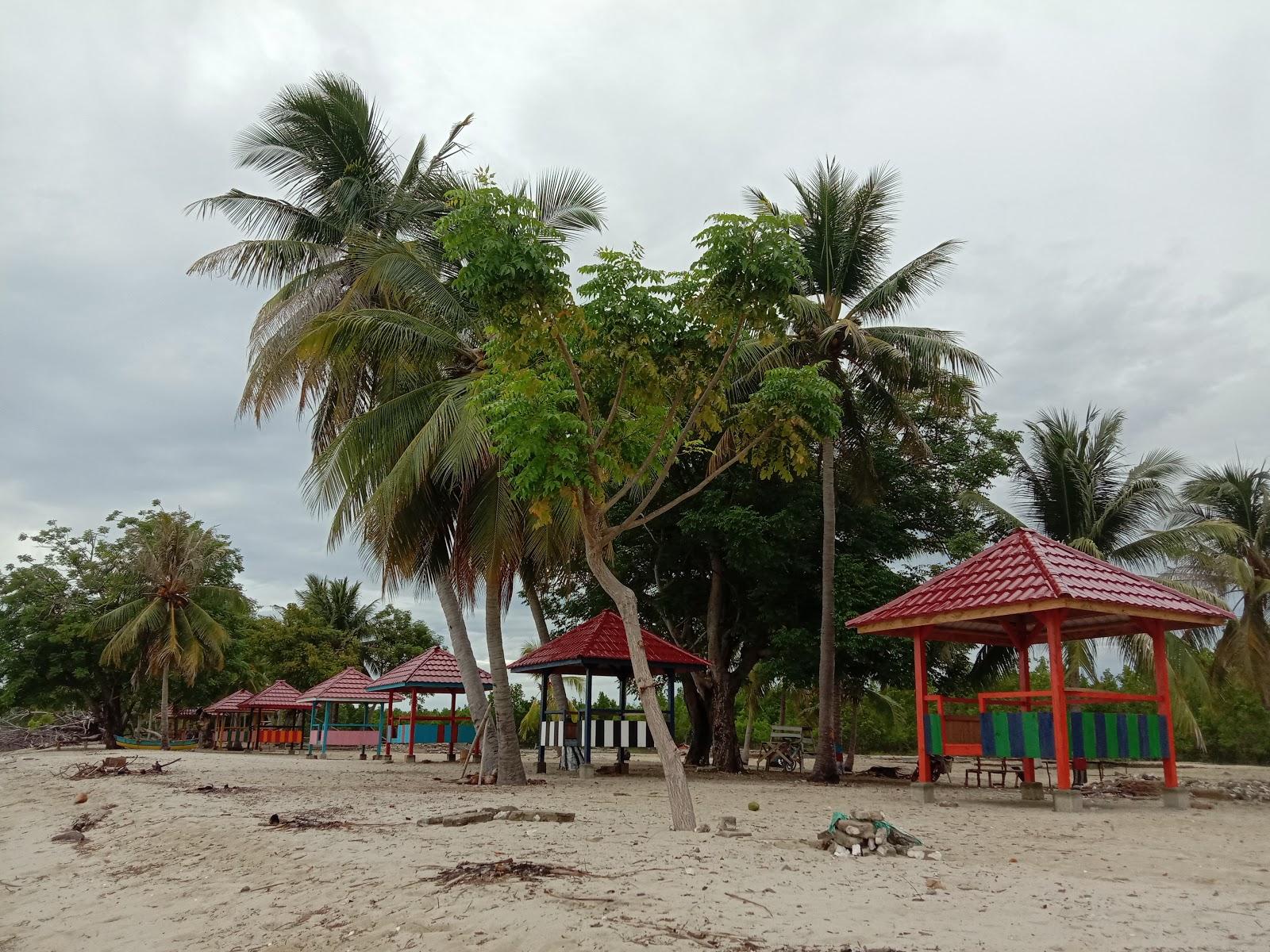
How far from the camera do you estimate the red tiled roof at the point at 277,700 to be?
3183 centimetres

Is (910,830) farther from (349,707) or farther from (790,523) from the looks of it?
(349,707)

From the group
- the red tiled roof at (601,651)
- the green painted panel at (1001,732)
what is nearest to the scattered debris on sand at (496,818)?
the green painted panel at (1001,732)

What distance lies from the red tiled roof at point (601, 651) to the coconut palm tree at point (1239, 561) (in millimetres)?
12024

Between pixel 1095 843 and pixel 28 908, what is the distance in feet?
31.2

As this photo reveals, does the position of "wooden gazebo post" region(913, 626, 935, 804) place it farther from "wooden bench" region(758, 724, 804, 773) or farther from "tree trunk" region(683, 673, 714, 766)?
"tree trunk" region(683, 673, 714, 766)

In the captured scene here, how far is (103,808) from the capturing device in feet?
43.0

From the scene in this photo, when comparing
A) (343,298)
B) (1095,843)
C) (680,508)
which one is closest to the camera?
(1095,843)

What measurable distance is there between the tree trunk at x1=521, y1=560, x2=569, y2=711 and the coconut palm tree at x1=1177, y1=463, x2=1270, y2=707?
1458 centimetres

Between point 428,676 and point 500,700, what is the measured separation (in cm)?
1080

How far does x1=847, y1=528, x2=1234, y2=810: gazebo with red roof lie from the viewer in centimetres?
1188

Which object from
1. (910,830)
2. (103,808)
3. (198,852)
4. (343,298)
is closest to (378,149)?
(343,298)

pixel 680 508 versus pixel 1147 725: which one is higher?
pixel 680 508

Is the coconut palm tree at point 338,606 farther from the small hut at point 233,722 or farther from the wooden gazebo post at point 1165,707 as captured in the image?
the wooden gazebo post at point 1165,707

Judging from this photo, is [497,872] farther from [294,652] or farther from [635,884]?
[294,652]
